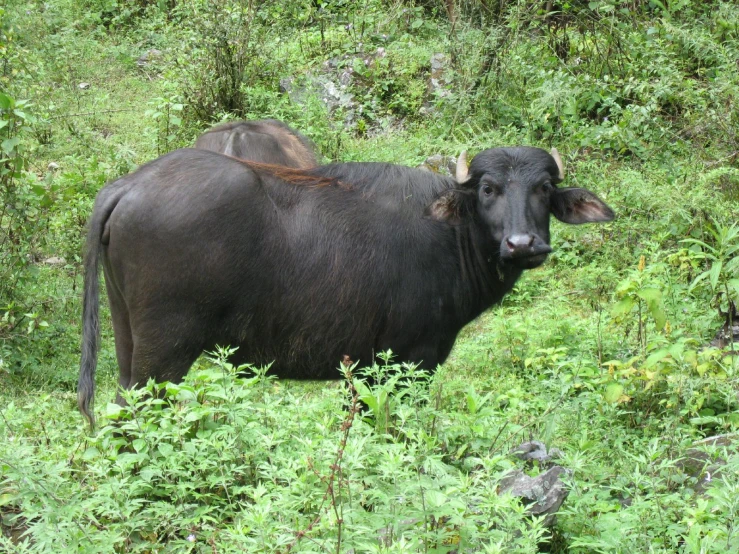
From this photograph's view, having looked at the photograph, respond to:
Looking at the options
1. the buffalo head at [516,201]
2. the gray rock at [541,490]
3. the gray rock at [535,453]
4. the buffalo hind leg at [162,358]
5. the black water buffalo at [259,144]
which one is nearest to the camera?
the gray rock at [541,490]

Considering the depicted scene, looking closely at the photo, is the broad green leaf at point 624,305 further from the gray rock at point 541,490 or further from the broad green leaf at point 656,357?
the gray rock at point 541,490

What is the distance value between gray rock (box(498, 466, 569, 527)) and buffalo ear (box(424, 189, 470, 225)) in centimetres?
195

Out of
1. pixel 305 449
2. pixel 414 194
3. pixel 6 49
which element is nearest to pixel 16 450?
pixel 305 449

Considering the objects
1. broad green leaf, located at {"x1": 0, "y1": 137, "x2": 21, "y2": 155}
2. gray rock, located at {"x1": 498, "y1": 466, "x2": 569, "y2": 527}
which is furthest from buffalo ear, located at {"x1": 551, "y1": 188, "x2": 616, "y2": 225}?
broad green leaf, located at {"x1": 0, "y1": 137, "x2": 21, "y2": 155}

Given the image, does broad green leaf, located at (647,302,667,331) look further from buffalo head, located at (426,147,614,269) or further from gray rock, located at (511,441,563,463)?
gray rock, located at (511,441,563,463)

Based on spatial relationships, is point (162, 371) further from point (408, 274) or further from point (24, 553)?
point (24, 553)

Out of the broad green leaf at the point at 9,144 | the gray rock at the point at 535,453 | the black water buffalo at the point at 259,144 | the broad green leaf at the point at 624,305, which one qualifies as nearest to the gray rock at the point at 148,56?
the black water buffalo at the point at 259,144

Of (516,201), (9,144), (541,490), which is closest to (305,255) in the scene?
(516,201)

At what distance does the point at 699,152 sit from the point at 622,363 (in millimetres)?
3715

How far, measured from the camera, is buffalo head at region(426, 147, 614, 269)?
464 cm

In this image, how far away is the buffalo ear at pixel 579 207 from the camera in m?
5.02

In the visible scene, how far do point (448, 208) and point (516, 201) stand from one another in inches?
14.8

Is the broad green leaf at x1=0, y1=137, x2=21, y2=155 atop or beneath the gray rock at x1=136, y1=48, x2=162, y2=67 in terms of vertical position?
atop

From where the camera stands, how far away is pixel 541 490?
10.1ft
